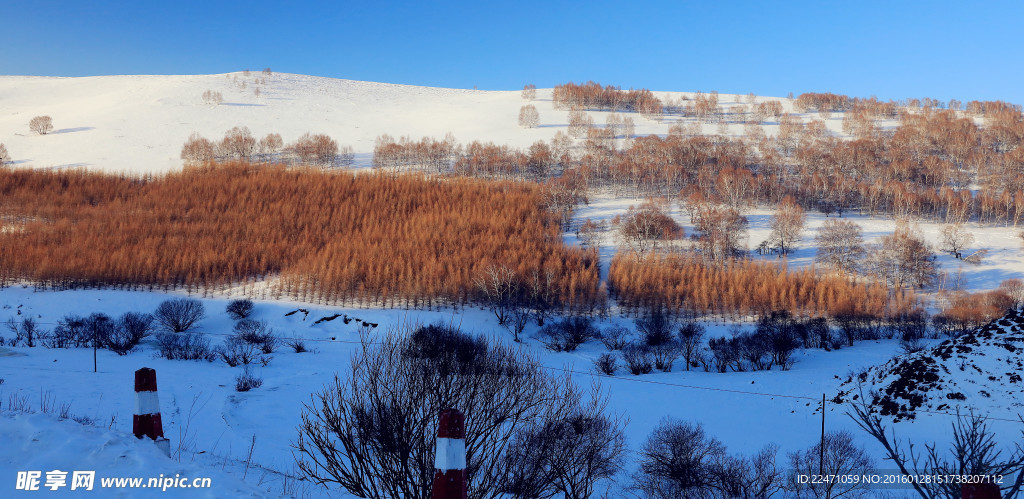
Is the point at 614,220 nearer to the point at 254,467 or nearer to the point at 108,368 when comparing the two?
the point at 108,368

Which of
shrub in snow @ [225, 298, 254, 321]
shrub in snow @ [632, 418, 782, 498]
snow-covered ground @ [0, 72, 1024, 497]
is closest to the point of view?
snow-covered ground @ [0, 72, 1024, 497]

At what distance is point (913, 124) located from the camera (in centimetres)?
10606

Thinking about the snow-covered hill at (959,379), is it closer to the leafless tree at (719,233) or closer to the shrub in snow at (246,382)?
the shrub in snow at (246,382)

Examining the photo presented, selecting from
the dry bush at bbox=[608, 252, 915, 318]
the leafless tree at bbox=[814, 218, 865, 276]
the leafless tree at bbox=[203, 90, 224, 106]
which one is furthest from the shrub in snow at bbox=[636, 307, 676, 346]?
the leafless tree at bbox=[203, 90, 224, 106]

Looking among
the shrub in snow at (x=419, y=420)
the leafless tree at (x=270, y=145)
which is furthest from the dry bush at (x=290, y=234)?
the shrub in snow at (x=419, y=420)

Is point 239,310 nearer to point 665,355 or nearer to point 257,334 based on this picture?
point 257,334

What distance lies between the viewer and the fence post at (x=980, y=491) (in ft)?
10.5

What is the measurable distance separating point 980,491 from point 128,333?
119ft

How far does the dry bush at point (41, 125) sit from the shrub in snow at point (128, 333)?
76.5 meters

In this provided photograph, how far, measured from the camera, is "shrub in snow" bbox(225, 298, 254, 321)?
3678 cm

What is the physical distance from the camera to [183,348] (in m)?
27.2

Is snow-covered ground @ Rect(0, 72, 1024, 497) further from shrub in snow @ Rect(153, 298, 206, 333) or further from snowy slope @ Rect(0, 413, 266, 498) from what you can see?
shrub in snow @ Rect(153, 298, 206, 333)

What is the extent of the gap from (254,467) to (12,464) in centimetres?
205

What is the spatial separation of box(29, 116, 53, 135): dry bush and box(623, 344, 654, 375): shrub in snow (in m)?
100
